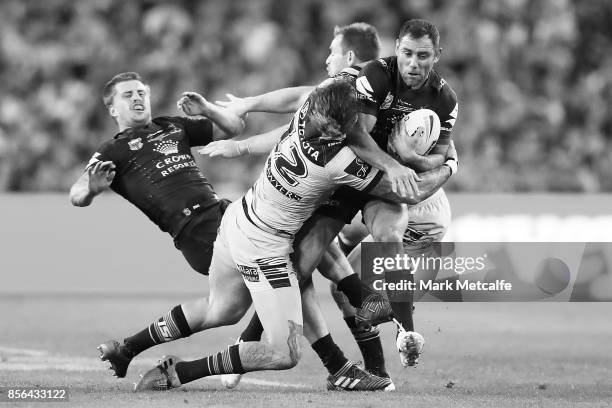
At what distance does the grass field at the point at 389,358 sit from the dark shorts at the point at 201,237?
83 centimetres

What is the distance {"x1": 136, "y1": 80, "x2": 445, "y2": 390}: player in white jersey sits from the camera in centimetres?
590

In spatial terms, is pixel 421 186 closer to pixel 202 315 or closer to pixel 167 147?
pixel 202 315

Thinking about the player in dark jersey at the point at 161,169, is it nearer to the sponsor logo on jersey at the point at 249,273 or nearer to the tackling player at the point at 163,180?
the tackling player at the point at 163,180

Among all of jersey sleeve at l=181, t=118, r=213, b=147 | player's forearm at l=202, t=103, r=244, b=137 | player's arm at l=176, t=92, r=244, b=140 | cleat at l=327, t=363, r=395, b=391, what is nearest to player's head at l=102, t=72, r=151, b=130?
jersey sleeve at l=181, t=118, r=213, b=147

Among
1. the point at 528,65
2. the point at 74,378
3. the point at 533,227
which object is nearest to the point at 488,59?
the point at 528,65

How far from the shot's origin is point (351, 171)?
5.96 meters

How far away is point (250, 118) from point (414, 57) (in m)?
8.33

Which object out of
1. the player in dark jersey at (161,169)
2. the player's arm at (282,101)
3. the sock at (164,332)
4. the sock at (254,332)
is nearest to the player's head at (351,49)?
the player's arm at (282,101)

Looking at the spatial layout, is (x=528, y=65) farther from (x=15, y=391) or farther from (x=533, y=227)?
(x=15, y=391)

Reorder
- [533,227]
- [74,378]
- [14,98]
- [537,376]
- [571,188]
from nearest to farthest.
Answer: [74,378] → [537,376] → [533,227] → [571,188] → [14,98]

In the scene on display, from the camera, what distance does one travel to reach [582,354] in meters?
8.88

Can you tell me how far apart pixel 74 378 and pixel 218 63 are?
28.9 ft

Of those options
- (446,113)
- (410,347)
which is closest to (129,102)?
(446,113)
